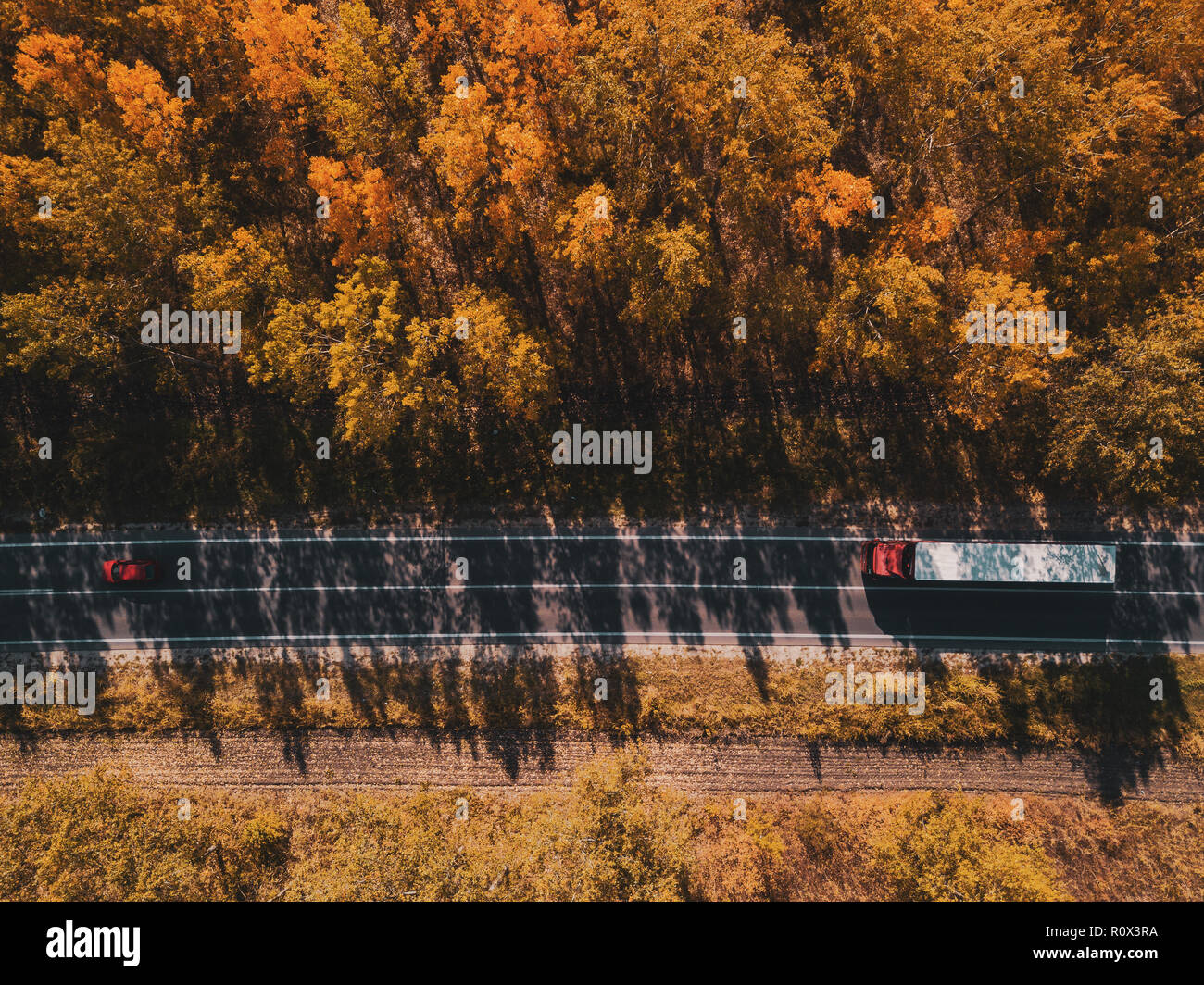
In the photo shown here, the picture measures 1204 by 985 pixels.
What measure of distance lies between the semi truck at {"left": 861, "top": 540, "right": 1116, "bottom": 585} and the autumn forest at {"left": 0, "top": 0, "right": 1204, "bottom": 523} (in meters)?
3.63

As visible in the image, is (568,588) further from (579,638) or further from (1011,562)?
(1011,562)

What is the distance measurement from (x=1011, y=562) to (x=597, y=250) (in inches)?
1040

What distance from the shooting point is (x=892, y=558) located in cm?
3447

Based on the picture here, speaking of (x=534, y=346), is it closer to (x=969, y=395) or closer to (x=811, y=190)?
(x=811, y=190)

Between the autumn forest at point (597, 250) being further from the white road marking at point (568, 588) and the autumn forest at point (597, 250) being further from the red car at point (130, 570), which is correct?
the white road marking at point (568, 588)

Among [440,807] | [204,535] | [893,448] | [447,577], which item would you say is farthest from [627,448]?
[204,535]

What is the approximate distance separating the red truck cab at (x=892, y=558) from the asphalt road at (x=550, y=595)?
1435 millimetres

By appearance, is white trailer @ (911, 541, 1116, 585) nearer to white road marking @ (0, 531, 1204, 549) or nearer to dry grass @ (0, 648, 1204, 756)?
white road marking @ (0, 531, 1204, 549)

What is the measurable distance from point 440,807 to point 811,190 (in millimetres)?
37082

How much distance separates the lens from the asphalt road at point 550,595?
35.8 meters

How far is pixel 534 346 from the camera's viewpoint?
3172cm

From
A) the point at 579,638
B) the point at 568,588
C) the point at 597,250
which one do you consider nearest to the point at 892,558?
the point at 579,638

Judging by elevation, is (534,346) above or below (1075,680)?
above

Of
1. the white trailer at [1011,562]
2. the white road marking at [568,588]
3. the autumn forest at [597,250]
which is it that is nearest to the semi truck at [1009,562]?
the white trailer at [1011,562]
